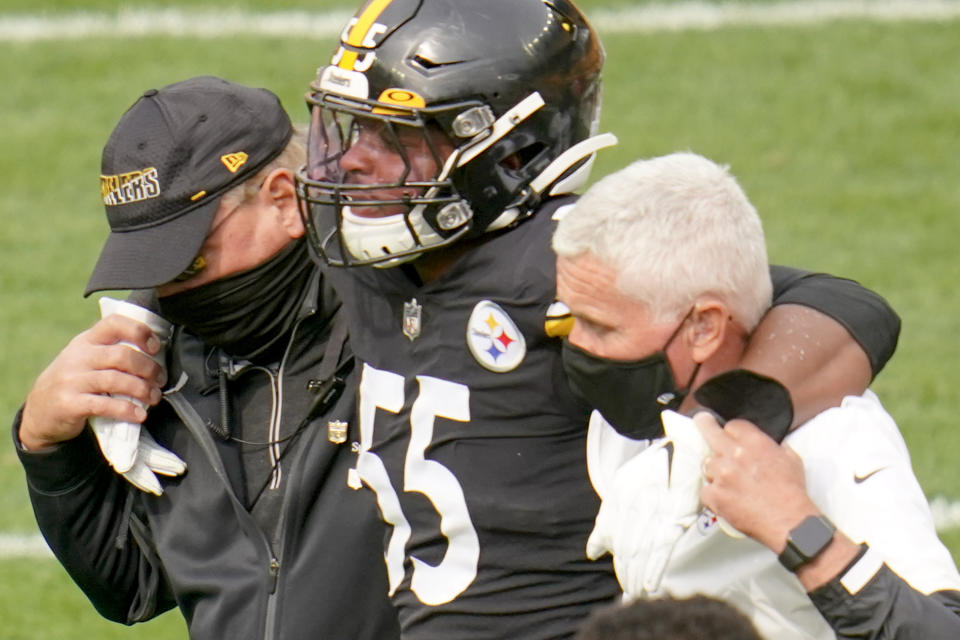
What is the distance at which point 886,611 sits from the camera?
276cm

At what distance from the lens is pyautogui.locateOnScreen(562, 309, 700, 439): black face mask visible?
3086 millimetres

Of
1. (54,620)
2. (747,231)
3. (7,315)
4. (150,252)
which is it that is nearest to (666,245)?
(747,231)

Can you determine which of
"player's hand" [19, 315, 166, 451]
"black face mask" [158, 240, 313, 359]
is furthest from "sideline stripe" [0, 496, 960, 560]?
"black face mask" [158, 240, 313, 359]

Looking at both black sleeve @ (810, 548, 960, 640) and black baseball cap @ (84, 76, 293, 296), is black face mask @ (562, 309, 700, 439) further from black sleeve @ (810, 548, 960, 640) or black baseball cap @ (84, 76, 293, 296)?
black baseball cap @ (84, 76, 293, 296)

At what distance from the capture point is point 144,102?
3.81 metres

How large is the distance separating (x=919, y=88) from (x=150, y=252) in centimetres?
749

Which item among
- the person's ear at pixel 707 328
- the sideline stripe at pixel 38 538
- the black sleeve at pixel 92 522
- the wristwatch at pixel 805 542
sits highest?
the person's ear at pixel 707 328

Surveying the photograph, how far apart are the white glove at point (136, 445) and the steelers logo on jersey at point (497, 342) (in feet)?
2.69

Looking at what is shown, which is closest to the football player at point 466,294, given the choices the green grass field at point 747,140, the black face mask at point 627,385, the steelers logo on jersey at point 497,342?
the steelers logo on jersey at point 497,342

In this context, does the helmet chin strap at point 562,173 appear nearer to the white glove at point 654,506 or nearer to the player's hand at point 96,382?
the white glove at point 654,506

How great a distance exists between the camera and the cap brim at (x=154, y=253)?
142 inches

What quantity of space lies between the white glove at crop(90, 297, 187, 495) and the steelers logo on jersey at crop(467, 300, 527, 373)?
82 centimetres

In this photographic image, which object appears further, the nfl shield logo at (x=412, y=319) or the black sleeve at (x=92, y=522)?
the black sleeve at (x=92, y=522)

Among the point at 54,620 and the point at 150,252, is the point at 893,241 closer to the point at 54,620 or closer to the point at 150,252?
the point at 54,620
